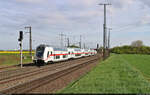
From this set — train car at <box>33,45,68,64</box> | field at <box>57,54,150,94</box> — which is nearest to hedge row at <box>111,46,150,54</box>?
train car at <box>33,45,68,64</box>

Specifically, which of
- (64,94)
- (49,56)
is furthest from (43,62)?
(64,94)

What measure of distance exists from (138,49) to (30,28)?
85246mm

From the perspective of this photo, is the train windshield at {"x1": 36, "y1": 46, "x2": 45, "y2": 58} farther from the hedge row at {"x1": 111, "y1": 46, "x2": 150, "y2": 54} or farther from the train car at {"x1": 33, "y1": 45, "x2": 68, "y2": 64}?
the hedge row at {"x1": 111, "y1": 46, "x2": 150, "y2": 54}

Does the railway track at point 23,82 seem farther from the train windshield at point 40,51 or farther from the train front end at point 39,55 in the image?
the train windshield at point 40,51

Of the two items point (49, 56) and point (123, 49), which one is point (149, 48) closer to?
point (123, 49)

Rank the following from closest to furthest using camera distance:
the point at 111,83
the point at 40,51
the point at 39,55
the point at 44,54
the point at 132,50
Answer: the point at 111,83
the point at 44,54
the point at 39,55
the point at 40,51
the point at 132,50

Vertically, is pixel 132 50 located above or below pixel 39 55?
below

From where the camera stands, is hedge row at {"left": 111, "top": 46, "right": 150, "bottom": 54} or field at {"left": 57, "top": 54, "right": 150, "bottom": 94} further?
hedge row at {"left": 111, "top": 46, "right": 150, "bottom": 54}

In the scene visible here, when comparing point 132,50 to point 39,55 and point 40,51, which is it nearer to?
point 40,51

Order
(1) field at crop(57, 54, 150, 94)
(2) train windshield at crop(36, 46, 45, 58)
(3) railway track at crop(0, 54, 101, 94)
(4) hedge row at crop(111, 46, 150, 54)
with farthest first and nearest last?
(4) hedge row at crop(111, 46, 150, 54)
(2) train windshield at crop(36, 46, 45, 58)
(3) railway track at crop(0, 54, 101, 94)
(1) field at crop(57, 54, 150, 94)

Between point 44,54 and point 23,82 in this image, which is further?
point 44,54

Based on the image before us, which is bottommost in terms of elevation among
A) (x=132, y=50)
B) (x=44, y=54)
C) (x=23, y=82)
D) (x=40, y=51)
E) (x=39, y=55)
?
(x=23, y=82)

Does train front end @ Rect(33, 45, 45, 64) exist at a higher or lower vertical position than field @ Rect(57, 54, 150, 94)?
higher

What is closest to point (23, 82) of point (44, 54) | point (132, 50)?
point (44, 54)
